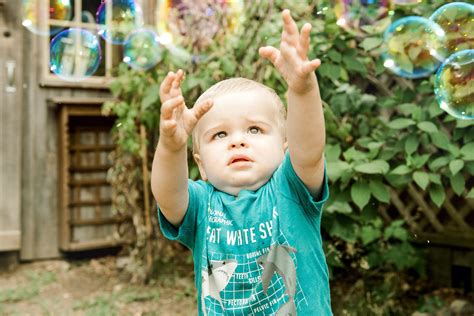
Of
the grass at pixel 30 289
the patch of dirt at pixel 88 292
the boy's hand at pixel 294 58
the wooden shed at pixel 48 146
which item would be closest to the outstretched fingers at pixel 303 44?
the boy's hand at pixel 294 58

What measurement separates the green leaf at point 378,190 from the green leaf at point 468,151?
0.34 m

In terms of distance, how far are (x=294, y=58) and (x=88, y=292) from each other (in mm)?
3430

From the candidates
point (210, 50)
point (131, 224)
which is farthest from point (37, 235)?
point (210, 50)

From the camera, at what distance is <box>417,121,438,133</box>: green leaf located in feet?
8.09

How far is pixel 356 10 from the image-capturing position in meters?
2.77

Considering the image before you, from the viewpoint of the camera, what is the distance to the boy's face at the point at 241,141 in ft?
4.37

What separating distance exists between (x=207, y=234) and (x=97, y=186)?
4.16 metres

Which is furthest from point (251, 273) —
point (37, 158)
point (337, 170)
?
point (37, 158)

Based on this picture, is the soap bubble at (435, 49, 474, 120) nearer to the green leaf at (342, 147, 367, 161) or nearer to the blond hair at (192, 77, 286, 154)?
the green leaf at (342, 147, 367, 161)

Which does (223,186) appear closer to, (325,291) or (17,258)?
(325,291)

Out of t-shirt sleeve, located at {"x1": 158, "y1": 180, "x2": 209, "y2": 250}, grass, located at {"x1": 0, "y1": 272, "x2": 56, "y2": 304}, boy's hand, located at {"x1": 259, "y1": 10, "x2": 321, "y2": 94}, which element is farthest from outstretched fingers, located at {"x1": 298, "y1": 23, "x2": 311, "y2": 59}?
grass, located at {"x1": 0, "y1": 272, "x2": 56, "y2": 304}

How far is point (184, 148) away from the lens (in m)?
1.29

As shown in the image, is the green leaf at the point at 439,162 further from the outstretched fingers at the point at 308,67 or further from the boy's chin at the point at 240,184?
the outstretched fingers at the point at 308,67

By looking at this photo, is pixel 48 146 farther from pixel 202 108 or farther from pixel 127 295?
pixel 202 108
